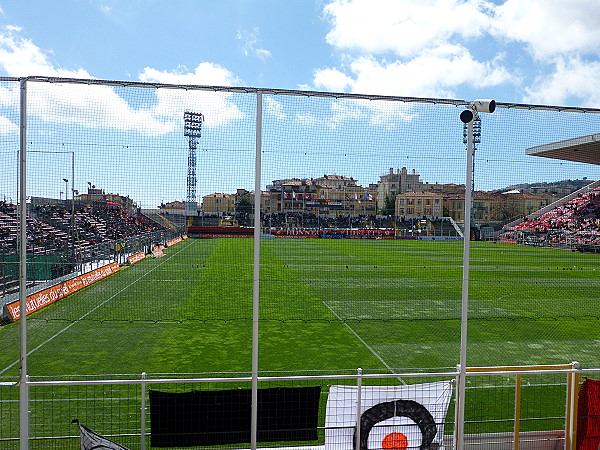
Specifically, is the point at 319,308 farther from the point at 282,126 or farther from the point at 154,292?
the point at 282,126

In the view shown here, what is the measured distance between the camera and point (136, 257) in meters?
25.6

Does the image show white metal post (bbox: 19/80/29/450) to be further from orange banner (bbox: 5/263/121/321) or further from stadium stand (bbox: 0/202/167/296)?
stadium stand (bbox: 0/202/167/296)

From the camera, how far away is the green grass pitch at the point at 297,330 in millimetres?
7430

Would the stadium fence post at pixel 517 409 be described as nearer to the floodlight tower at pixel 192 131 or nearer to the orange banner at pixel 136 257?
the floodlight tower at pixel 192 131

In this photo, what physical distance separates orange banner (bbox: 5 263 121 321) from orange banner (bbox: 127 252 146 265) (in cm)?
327

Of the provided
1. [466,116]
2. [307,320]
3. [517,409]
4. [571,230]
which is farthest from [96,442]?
[571,230]

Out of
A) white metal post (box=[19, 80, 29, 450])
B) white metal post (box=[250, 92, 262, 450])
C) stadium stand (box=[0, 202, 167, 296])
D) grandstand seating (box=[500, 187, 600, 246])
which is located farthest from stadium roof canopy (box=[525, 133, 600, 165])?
stadium stand (box=[0, 202, 167, 296])

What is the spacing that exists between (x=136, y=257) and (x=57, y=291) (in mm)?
10628

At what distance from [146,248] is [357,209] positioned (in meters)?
24.7

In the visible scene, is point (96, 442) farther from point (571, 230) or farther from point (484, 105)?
point (571, 230)

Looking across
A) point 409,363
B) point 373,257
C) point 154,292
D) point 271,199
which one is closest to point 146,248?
point 154,292

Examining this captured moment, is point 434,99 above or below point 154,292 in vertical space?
above

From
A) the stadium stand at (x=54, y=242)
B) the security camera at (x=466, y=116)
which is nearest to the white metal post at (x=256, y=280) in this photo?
the security camera at (x=466, y=116)

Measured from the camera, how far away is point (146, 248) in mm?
28125
